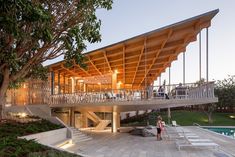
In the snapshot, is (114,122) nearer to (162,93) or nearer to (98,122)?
(98,122)

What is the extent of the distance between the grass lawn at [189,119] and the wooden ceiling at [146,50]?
7.96m

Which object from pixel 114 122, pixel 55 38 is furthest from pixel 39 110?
pixel 55 38

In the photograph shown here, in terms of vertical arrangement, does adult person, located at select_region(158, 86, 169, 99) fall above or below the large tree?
below

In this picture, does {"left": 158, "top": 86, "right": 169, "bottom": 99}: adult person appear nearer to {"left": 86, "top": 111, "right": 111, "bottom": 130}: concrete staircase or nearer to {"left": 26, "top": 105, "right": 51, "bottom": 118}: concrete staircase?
{"left": 26, "top": 105, "right": 51, "bottom": 118}: concrete staircase

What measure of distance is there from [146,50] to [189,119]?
842 inches

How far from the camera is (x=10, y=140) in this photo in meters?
10.7

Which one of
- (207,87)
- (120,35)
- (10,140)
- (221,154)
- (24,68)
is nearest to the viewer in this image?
(10,140)

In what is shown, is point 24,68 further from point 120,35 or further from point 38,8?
point 120,35

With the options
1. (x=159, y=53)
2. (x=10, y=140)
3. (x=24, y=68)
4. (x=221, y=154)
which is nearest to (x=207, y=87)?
(x=221, y=154)

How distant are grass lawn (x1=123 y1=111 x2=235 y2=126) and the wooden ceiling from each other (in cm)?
796

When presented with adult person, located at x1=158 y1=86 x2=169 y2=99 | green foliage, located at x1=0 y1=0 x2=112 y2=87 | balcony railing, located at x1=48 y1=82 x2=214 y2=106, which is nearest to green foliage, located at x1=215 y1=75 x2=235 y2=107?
balcony railing, located at x1=48 y1=82 x2=214 y2=106

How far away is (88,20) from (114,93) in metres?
7.09

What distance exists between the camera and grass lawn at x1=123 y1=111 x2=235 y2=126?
37.2m

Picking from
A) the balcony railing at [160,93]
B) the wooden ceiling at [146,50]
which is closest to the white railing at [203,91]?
the balcony railing at [160,93]
